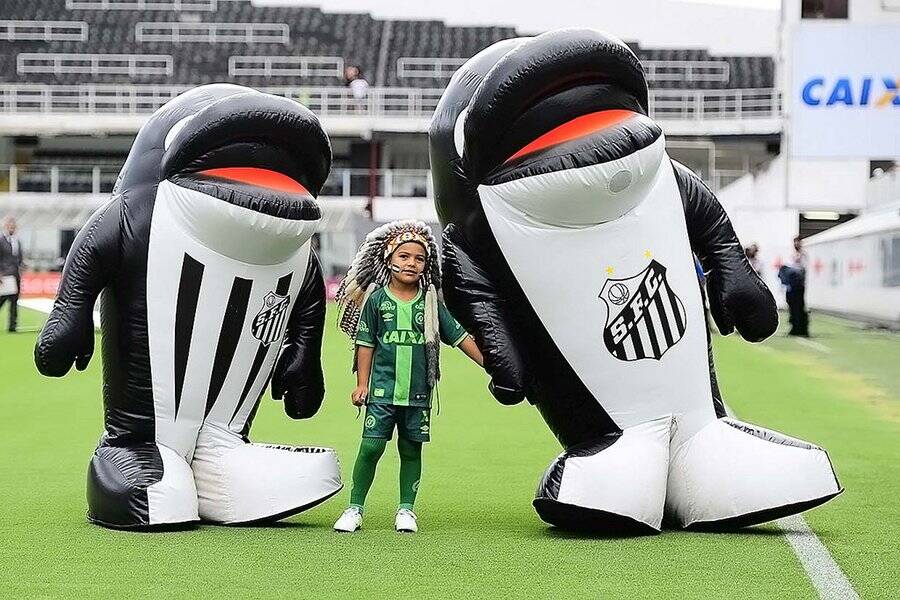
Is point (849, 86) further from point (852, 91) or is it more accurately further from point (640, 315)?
point (640, 315)

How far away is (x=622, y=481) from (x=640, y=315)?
695 mm

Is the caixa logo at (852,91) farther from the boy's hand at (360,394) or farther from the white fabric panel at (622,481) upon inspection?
the boy's hand at (360,394)

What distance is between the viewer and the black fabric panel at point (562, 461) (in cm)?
584

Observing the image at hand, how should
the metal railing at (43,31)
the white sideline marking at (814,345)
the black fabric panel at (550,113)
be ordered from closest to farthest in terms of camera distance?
the black fabric panel at (550,113) → the white sideline marking at (814,345) → the metal railing at (43,31)

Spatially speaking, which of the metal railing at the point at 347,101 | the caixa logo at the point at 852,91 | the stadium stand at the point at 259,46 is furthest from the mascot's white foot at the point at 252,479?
the stadium stand at the point at 259,46

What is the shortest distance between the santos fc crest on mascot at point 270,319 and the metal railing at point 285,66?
116ft

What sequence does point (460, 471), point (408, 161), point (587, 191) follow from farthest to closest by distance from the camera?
point (408, 161)
point (460, 471)
point (587, 191)

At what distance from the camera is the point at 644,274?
5988 millimetres

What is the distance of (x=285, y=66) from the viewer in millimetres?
41906

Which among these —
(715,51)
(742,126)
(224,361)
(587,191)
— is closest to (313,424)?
(224,361)

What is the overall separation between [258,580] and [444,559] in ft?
2.51

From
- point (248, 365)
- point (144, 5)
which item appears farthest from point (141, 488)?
point (144, 5)

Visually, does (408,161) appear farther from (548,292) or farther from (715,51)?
(548,292)

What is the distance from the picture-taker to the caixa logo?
66.1 ft
